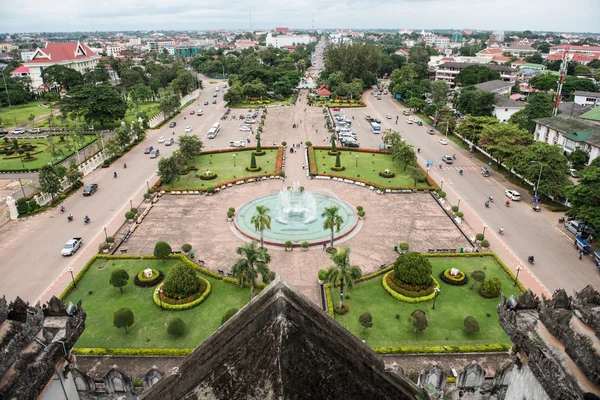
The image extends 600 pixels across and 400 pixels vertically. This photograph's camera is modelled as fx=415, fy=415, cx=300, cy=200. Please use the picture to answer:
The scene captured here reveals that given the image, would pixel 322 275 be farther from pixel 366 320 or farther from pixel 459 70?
pixel 459 70

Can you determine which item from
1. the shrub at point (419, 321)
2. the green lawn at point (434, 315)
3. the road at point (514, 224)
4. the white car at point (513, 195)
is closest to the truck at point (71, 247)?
the green lawn at point (434, 315)

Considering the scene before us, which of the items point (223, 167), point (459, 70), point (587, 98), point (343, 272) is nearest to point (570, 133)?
point (587, 98)

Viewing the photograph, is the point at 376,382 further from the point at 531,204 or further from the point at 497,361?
the point at 531,204

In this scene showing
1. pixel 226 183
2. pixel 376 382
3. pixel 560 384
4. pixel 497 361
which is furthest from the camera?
pixel 226 183

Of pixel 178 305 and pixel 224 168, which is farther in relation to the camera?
pixel 224 168

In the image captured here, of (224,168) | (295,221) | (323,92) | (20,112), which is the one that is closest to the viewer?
(295,221)

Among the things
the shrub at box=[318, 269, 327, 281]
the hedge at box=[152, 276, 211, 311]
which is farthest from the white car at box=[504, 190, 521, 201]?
the hedge at box=[152, 276, 211, 311]

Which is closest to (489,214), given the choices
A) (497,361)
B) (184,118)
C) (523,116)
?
(497,361)
